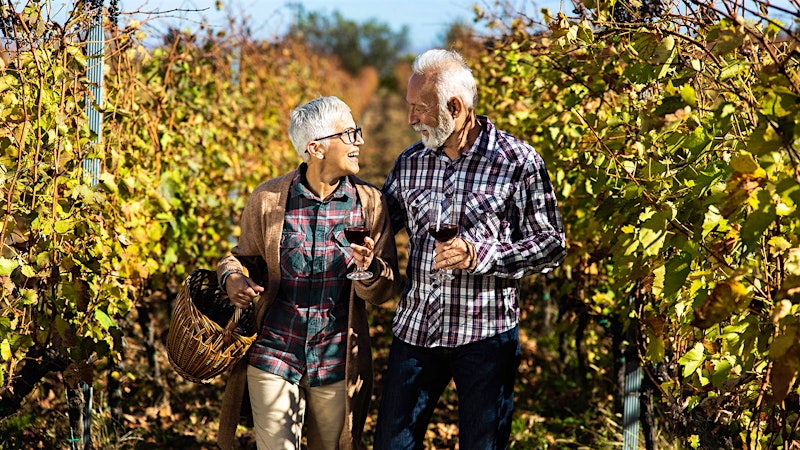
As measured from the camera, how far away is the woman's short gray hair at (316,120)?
2.65 m

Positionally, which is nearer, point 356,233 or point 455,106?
point 356,233

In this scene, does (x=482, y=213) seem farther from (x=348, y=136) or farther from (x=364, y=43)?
(x=364, y=43)

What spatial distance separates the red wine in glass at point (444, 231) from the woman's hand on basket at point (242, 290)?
587 millimetres

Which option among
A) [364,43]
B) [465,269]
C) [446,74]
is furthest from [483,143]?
[364,43]

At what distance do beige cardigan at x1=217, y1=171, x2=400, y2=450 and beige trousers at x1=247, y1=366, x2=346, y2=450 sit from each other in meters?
0.04

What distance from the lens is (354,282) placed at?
2.66 meters

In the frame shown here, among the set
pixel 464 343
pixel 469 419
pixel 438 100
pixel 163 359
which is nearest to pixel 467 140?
pixel 438 100

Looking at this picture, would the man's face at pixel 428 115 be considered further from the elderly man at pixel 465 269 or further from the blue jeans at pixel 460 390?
the blue jeans at pixel 460 390

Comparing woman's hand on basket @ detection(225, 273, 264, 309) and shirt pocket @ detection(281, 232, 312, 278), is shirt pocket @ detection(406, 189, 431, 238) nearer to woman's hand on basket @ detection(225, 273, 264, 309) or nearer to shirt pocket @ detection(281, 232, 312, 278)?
shirt pocket @ detection(281, 232, 312, 278)

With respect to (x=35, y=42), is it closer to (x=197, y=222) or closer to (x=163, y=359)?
(x=197, y=222)

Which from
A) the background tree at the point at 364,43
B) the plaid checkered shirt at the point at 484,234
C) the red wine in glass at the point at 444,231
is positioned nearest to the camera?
the red wine in glass at the point at 444,231

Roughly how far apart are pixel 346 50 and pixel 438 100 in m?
46.4

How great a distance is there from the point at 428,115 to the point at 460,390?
0.87 metres

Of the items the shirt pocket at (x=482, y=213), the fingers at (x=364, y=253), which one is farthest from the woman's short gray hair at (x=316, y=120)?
the shirt pocket at (x=482, y=213)
